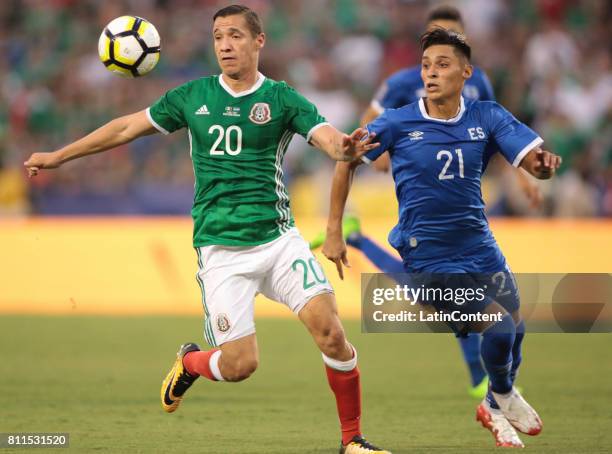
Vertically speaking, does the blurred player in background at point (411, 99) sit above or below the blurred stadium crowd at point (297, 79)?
above

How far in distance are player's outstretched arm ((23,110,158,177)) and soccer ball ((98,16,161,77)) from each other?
0.51 m

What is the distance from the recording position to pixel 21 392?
29.1ft

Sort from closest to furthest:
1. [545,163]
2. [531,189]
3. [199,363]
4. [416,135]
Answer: [545,163]
[416,135]
[199,363]
[531,189]

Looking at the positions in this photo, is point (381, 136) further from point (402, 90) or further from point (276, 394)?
point (276, 394)

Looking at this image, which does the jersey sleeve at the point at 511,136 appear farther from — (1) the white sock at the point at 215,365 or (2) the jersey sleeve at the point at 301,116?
(1) the white sock at the point at 215,365

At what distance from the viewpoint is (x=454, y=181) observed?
7016 millimetres

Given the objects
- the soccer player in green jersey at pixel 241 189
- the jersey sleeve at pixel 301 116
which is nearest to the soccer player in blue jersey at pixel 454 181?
the jersey sleeve at pixel 301 116

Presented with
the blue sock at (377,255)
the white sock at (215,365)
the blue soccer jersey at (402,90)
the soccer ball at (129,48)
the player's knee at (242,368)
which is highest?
the soccer ball at (129,48)

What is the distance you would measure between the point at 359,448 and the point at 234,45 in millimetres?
2423

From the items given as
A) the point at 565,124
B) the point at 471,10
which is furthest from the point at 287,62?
the point at 565,124

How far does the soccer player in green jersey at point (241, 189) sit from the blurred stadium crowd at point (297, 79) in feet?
29.2

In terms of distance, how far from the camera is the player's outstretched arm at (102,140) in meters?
6.80

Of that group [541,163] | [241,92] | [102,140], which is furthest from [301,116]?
[541,163]

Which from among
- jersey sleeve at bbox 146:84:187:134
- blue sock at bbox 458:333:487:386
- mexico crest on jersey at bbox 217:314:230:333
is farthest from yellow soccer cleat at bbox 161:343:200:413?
blue sock at bbox 458:333:487:386
